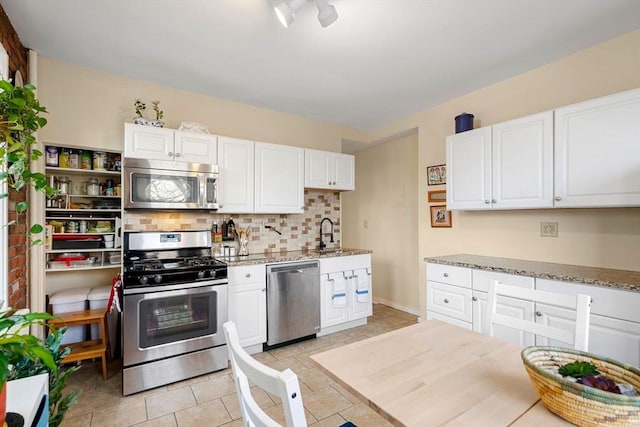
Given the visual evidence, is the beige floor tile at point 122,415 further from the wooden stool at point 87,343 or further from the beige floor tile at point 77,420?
the wooden stool at point 87,343

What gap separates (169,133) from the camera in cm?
274

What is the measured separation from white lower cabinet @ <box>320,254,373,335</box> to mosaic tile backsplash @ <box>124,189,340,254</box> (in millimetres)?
642

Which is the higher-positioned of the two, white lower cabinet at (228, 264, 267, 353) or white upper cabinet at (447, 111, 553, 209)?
white upper cabinet at (447, 111, 553, 209)

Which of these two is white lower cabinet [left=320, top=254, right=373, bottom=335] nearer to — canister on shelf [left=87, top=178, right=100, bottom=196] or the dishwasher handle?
the dishwasher handle

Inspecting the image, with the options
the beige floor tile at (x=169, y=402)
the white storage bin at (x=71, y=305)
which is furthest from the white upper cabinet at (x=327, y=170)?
the white storage bin at (x=71, y=305)

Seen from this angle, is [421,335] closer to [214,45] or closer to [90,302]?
[214,45]

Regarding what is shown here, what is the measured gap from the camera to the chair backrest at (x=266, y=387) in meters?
0.62

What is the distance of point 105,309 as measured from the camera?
8.89 feet

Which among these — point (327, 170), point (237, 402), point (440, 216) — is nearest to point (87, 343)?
point (237, 402)

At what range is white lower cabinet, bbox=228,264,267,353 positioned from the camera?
9.07ft

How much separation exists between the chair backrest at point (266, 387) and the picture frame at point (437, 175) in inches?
124

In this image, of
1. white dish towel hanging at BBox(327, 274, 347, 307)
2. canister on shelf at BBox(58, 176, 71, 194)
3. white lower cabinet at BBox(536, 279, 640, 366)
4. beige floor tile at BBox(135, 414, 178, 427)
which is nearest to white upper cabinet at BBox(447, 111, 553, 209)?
white lower cabinet at BBox(536, 279, 640, 366)

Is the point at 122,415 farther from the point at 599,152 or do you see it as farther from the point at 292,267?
the point at 599,152

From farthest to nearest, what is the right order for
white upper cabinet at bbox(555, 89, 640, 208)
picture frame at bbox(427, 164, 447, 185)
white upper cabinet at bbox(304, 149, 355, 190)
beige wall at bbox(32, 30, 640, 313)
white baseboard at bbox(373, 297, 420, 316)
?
white baseboard at bbox(373, 297, 420, 316) → white upper cabinet at bbox(304, 149, 355, 190) → picture frame at bbox(427, 164, 447, 185) → beige wall at bbox(32, 30, 640, 313) → white upper cabinet at bbox(555, 89, 640, 208)
